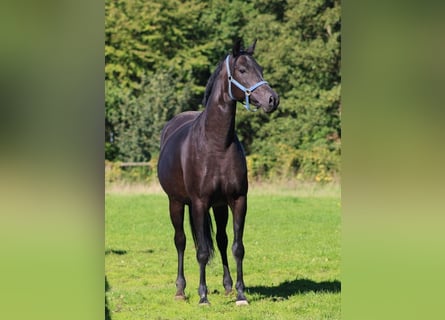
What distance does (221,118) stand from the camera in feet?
24.2

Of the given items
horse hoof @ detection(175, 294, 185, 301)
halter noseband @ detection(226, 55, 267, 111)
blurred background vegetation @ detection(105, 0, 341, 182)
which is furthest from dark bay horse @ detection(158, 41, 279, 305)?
blurred background vegetation @ detection(105, 0, 341, 182)

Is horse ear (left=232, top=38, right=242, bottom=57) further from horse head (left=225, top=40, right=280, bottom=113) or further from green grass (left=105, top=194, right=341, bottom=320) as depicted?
green grass (left=105, top=194, right=341, bottom=320)

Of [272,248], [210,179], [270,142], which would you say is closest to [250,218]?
[272,248]

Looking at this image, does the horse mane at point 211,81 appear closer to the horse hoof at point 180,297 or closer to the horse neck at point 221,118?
the horse neck at point 221,118

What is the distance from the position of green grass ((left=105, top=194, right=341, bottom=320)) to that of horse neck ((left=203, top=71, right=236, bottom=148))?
5.09 ft

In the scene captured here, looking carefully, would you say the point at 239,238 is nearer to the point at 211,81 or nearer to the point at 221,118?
the point at 221,118

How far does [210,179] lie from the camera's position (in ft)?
24.0

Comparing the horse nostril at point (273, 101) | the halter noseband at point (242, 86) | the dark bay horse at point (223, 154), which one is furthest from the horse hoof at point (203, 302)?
the horse nostril at point (273, 101)

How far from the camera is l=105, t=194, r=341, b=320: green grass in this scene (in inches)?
284

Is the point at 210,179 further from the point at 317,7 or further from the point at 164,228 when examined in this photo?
the point at 317,7
